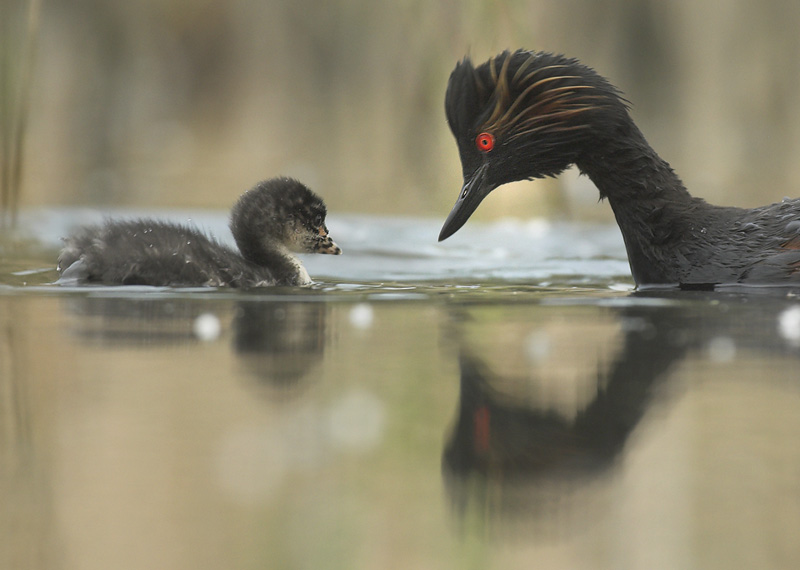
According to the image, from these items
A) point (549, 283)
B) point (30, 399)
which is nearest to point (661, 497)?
point (30, 399)

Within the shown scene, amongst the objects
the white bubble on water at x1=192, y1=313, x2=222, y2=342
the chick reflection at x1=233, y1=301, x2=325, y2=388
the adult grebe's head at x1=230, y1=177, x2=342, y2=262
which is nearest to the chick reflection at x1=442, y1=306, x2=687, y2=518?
the chick reflection at x1=233, y1=301, x2=325, y2=388

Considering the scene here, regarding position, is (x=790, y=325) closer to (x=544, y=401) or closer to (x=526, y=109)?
(x=544, y=401)

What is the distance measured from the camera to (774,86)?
11.4 metres

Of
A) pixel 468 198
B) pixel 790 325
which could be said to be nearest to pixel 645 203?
pixel 468 198

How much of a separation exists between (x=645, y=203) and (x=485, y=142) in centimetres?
81

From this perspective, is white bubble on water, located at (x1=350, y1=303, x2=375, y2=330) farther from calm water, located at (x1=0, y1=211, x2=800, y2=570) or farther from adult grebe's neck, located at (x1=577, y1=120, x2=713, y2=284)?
adult grebe's neck, located at (x1=577, y1=120, x2=713, y2=284)

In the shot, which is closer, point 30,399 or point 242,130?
point 30,399

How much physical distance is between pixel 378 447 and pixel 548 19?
9100 millimetres

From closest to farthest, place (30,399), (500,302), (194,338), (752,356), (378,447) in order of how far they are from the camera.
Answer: (378,447) < (30,399) < (752,356) < (194,338) < (500,302)

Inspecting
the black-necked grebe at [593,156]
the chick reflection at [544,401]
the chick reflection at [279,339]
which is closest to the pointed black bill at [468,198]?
the black-necked grebe at [593,156]

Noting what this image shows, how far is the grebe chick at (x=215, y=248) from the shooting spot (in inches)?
194

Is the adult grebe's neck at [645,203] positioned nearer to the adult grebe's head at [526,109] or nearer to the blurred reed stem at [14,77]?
the adult grebe's head at [526,109]

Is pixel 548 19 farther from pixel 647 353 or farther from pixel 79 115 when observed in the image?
pixel 647 353

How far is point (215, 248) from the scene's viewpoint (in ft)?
17.1
